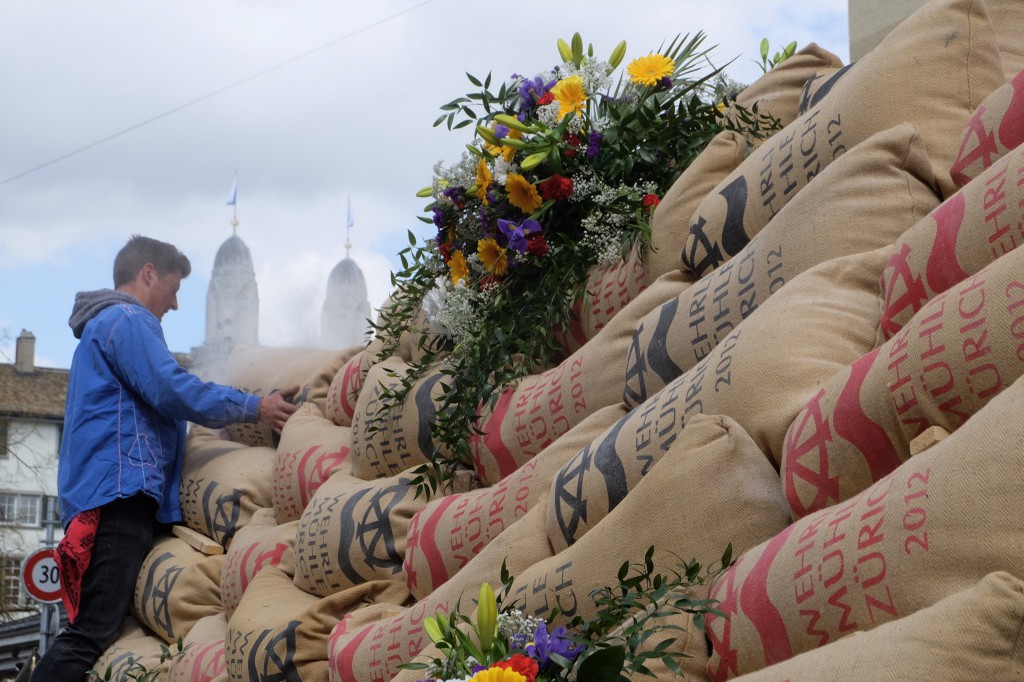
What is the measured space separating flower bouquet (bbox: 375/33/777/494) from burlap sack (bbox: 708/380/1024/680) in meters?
1.07

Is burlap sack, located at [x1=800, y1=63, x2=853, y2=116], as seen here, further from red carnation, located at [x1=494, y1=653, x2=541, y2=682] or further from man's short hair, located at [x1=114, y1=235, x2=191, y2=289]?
man's short hair, located at [x1=114, y1=235, x2=191, y2=289]

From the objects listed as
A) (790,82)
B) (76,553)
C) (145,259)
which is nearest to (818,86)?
(790,82)

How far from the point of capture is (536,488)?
2066 mm

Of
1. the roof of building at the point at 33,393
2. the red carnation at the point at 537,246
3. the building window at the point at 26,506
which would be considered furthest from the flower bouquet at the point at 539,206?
the roof of building at the point at 33,393

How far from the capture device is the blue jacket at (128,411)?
3.22m

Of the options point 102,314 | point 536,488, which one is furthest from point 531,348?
point 102,314

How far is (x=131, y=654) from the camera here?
9.93 feet

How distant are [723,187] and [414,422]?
79 centimetres

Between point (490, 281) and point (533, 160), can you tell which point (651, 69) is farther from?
point (490, 281)

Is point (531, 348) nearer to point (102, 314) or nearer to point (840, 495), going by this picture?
point (840, 495)

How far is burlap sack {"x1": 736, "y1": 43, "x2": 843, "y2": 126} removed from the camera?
239cm

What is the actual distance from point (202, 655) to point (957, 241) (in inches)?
70.6

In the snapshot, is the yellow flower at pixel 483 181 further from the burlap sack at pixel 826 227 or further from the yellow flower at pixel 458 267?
the burlap sack at pixel 826 227

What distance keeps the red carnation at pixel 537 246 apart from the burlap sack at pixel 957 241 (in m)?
1.05
